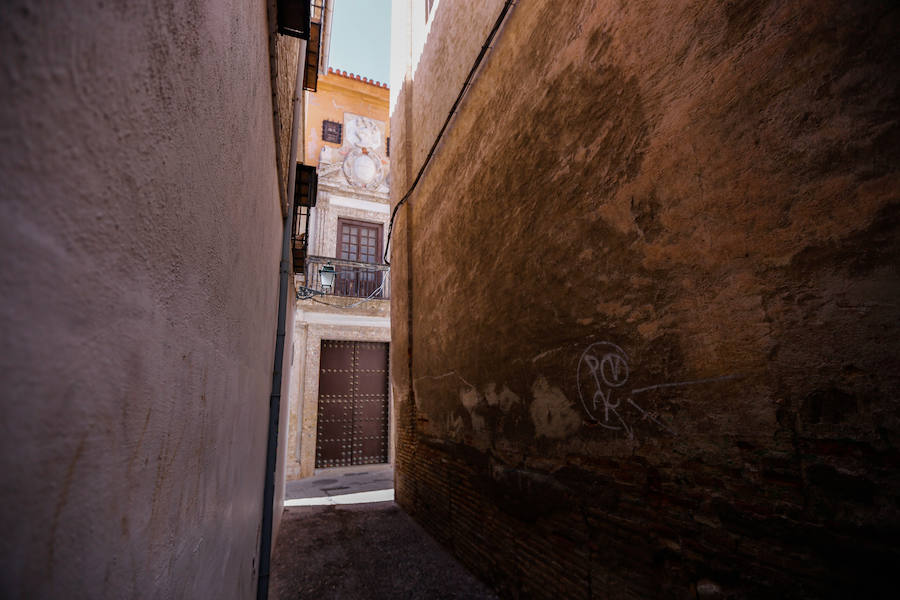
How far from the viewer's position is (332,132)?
11.7 m

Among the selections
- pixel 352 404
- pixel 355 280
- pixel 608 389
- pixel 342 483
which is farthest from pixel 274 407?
pixel 355 280

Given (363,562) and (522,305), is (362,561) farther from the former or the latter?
(522,305)

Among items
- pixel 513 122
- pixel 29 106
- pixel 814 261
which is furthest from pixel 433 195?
pixel 29 106

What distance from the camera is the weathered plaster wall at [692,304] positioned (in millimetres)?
1484

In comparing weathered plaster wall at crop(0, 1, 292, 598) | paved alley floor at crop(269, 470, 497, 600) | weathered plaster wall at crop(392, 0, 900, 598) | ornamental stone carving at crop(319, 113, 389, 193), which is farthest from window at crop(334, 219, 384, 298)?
weathered plaster wall at crop(0, 1, 292, 598)

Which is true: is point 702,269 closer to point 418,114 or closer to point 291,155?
point 291,155

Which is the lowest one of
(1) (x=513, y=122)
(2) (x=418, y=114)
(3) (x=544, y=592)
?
(3) (x=544, y=592)

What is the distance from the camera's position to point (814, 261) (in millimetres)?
1604

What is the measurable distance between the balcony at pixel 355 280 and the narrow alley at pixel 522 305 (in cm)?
569

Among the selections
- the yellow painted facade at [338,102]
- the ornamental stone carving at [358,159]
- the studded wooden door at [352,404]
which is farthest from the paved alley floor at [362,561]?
the yellow painted facade at [338,102]

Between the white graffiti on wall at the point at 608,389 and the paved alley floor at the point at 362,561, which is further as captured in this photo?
the paved alley floor at the point at 362,561

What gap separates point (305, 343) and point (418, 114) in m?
5.90

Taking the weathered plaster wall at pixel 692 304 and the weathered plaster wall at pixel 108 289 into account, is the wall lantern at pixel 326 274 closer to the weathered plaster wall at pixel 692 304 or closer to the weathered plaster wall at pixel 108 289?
the weathered plaster wall at pixel 692 304

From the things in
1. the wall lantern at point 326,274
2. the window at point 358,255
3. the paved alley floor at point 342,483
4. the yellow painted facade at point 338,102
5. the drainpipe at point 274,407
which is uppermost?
the yellow painted facade at point 338,102
